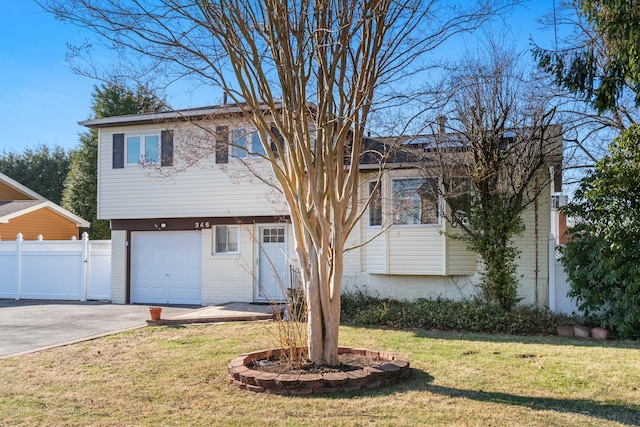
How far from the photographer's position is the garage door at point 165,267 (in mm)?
16844

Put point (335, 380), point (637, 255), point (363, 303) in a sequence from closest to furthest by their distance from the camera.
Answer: point (335, 380)
point (637, 255)
point (363, 303)

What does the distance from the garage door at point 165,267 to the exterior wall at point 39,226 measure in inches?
336

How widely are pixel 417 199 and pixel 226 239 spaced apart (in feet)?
18.8

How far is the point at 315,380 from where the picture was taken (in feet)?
21.1

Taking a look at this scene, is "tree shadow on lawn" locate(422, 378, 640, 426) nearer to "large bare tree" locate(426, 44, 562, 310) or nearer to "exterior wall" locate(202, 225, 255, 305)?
"large bare tree" locate(426, 44, 562, 310)

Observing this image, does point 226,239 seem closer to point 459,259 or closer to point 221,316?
point 221,316

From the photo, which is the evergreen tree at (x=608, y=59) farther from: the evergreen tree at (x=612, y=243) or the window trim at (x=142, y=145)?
the window trim at (x=142, y=145)

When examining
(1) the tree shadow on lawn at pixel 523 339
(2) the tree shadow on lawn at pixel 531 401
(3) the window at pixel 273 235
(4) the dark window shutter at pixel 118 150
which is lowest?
(1) the tree shadow on lawn at pixel 523 339

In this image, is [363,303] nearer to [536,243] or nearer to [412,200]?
[412,200]

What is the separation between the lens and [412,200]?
13977 millimetres

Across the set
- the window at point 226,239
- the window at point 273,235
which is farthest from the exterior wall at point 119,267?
the window at point 273,235

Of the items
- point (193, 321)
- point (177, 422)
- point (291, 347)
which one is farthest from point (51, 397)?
point (193, 321)

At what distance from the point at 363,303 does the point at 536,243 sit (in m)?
4.28

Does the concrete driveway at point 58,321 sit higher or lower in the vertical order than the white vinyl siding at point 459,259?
lower
